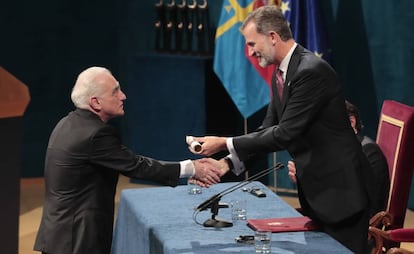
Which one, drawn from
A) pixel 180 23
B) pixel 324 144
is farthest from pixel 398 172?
pixel 180 23

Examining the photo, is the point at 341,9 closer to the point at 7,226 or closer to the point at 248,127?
the point at 248,127

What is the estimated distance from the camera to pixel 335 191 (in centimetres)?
350

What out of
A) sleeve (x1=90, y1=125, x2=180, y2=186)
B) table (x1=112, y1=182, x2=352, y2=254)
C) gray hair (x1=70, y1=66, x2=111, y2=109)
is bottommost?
table (x1=112, y1=182, x2=352, y2=254)

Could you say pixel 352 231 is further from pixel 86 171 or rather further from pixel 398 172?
pixel 86 171

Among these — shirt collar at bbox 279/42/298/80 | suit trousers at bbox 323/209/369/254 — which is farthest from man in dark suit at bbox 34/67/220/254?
suit trousers at bbox 323/209/369/254

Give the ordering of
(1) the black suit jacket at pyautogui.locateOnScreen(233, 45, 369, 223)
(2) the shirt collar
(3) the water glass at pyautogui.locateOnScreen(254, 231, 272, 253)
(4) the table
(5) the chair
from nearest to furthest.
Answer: (3) the water glass at pyautogui.locateOnScreen(254, 231, 272, 253) < (4) the table < (1) the black suit jacket at pyautogui.locateOnScreen(233, 45, 369, 223) < (2) the shirt collar < (5) the chair

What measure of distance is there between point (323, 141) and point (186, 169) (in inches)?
29.0

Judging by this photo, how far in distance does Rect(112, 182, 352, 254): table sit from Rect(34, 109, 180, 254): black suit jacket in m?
0.29

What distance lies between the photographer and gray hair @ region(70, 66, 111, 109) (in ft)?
11.9

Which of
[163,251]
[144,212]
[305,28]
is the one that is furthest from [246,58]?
[163,251]

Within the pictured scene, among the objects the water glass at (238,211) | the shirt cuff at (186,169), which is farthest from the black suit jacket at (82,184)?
the water glass at (238,211)

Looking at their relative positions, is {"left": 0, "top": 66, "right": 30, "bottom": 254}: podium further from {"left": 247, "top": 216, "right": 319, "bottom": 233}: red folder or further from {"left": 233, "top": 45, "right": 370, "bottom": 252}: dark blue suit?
{"left": 233, "top": 45, "right": 370, "bottom": 252}: dark blue suit

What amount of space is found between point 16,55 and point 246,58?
292cm

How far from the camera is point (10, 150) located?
4.88 metres
